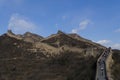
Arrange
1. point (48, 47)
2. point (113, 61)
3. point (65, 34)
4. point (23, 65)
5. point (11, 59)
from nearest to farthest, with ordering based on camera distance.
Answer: point (113, 61)
point (23, 65)
point (11, 59)
point (48, 47)
point (65, 34)

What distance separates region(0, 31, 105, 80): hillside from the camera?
57.6 metres

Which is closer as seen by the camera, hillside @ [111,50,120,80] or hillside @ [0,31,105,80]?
hillside @ [111,50,120,80]

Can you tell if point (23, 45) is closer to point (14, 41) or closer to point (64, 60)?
point (14, 41)

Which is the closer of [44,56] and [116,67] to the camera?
[116,67]

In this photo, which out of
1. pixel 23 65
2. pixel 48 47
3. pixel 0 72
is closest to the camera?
pixel 0 72

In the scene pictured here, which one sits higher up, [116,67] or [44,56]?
[44,56]

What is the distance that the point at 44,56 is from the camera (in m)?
75.7

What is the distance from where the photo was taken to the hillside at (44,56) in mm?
57625

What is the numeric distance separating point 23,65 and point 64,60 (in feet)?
23.4

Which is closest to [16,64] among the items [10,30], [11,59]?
[11,59]

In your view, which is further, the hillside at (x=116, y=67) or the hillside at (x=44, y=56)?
the hillside at (x=44, y=56)

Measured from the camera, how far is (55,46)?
→ 79.2 metres

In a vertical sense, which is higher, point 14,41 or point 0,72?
point 14,41

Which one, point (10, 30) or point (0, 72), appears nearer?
point (0, 72)
